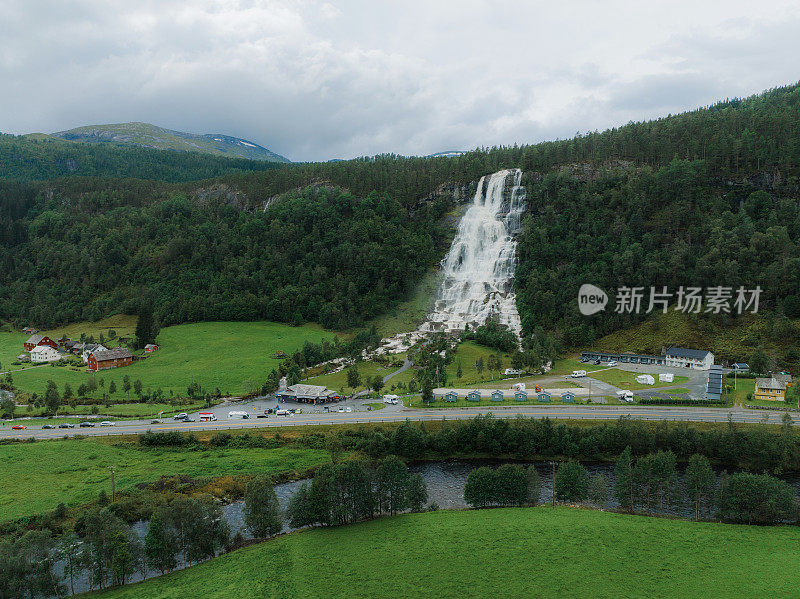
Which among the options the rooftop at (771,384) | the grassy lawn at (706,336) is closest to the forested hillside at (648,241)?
the grassy lawn at (706,336)

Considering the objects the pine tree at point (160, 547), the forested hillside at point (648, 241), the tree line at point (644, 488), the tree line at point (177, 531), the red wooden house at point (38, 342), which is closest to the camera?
the tree line at point (177, 531)

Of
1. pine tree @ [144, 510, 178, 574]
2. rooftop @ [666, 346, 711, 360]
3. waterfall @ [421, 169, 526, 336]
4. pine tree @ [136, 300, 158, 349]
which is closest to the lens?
pine tree @ [144, 510, 178, 574]

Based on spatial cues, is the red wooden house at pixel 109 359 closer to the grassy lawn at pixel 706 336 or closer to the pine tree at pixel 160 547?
the pine tree at pixel 160 547

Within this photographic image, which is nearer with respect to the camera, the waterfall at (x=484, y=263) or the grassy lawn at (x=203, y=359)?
the grassy lawn at (x=203, y=359)

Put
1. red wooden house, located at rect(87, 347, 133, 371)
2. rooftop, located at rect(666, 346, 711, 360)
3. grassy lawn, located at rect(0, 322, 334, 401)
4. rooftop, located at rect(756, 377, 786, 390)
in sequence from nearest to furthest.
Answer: rooftop, located at rect(756, 377, 786, 390)
rooftop, located at rect(666, 346, 711, 360)
grassy lawn, located at rect(0, 322, 334, 401)
red wooden house, located at rect(87, 347, 133, 371)

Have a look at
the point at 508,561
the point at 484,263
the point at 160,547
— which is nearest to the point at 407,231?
the point at 484,263

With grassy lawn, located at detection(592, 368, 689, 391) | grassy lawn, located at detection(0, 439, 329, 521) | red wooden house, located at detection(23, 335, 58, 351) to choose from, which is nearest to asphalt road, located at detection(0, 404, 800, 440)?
grassy lawn, located at detection(0, 439, 329, 521)

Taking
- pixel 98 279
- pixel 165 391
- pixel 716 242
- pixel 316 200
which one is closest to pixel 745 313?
pixel 716 242

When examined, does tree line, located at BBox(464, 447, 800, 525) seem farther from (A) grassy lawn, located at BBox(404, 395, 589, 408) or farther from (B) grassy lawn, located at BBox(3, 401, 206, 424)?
(B) grassy lawn, located at BBox(3, 401, 206, 424)
